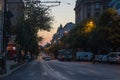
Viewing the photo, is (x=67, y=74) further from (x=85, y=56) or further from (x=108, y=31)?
(x=85, y=56)

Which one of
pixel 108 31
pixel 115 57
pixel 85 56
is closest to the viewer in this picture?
pixel 115 57

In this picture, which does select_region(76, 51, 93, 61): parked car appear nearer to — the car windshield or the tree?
the car windshield

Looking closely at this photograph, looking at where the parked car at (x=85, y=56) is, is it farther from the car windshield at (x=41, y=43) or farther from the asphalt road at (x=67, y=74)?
the asphalt road at (x=67, y=74)

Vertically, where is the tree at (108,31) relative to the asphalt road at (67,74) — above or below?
above

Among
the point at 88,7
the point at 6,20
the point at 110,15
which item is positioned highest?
the point at 88,7

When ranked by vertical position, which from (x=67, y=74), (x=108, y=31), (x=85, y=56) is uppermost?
(x=108, y=31)

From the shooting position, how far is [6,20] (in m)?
35.2

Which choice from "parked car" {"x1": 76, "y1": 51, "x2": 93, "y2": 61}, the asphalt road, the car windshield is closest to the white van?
the car windshield

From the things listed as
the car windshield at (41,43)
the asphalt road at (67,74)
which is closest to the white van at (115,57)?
the car windshield at (41,43)

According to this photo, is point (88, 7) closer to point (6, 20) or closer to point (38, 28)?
point (38, 28)

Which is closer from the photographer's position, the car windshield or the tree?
the car windshield

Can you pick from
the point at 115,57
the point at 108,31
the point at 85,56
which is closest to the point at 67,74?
the point at 115,57

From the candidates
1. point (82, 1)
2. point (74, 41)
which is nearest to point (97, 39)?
point (74, 41)

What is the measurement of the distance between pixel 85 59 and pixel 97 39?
23.6 meters
